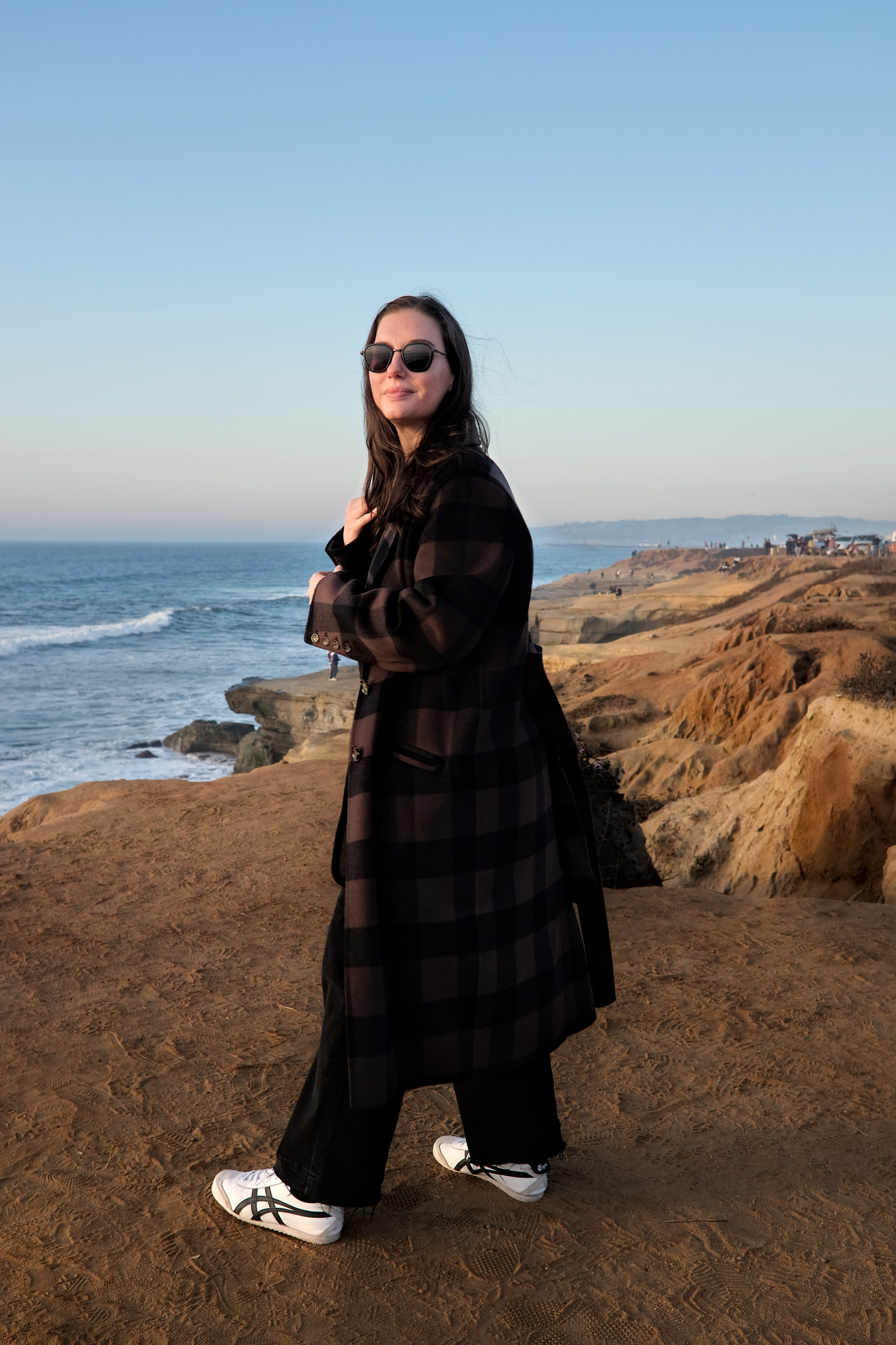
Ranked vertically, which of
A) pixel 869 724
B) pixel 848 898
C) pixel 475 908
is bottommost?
pixel 848 898

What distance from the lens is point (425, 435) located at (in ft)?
7.55

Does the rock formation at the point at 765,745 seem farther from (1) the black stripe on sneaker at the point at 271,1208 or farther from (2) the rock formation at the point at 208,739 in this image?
(2) the rock formation at the point at 208,739

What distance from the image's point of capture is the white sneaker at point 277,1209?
7.86ft

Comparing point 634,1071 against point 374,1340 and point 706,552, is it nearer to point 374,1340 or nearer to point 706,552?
point 374,1340

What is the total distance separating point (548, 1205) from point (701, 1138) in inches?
28.0

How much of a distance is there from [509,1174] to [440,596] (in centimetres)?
161

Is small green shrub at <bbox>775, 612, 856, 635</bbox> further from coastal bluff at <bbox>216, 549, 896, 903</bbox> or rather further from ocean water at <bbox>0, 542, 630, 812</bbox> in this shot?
ocean water at <bbox>0, 542, 630, 812</bbox>

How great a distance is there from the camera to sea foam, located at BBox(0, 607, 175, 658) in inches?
1570

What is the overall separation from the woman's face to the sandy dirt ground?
6.68ft

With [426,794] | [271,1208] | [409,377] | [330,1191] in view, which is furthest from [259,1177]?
[409,377]

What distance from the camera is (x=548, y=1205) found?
2.63 m

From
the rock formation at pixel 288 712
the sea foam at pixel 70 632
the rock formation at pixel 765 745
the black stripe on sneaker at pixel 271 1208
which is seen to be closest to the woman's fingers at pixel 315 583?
the black stripe on sneaker at pixel 271 1208

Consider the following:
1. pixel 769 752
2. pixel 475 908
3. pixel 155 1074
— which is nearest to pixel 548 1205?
pixel 475 908

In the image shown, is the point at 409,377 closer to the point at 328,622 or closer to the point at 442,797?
the point at 328,622
